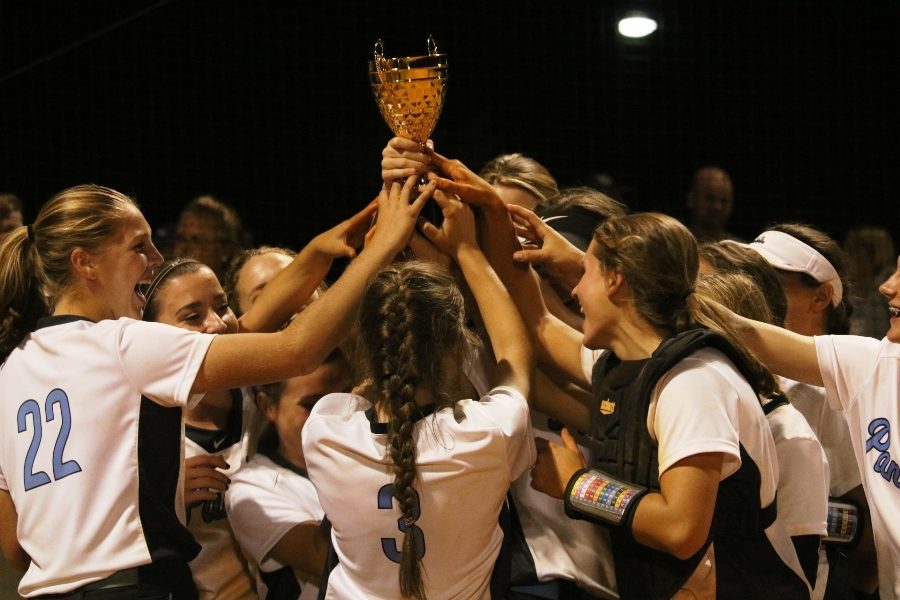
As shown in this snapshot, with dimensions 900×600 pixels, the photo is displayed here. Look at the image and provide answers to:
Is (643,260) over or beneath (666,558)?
over

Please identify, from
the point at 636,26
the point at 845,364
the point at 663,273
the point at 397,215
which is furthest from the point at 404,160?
the point at 636,26

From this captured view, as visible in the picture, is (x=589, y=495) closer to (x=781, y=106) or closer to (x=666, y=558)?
(x=666, y=558)

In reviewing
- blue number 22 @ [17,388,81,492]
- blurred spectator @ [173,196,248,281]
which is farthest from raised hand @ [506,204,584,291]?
blurred spectator @ [173,196,248,281]

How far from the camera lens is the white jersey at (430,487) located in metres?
1.84

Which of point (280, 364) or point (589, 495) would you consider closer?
point (589, 495)

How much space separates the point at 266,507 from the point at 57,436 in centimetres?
43

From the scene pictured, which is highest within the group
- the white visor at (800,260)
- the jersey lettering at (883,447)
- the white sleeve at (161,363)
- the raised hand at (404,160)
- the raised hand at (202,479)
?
the raised hand at (404,160)

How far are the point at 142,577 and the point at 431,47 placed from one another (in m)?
1.25

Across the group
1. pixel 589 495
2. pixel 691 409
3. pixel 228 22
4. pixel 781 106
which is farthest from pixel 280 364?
pixel 781 106

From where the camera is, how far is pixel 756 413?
1.83 meters

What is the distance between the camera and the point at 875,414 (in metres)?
2.07

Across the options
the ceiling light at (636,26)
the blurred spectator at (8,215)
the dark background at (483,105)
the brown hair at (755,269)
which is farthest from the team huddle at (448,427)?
the ceiling light at (636,26)

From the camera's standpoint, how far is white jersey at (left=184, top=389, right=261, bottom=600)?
2201mm

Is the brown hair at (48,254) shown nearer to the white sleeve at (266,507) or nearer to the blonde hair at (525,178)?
the white sleeve at (266,507)
